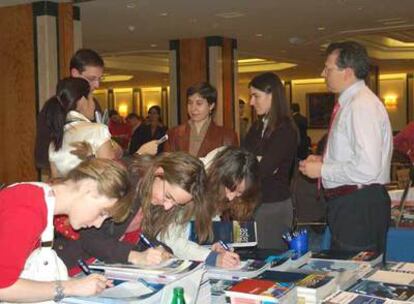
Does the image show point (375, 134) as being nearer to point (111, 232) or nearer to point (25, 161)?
point (111, 232)

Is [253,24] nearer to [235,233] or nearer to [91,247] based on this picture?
[235,233]

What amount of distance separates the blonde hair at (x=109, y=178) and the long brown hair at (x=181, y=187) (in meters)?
0.34

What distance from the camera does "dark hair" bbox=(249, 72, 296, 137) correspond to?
3137 millimetres

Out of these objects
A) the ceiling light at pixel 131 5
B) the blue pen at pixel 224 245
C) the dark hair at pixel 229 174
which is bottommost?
the blue pen at pixel 224 245

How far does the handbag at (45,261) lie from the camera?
1.60 meters

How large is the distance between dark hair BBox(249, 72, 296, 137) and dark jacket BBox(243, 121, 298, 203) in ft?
0.10

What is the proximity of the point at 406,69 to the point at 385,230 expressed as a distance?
541 inches

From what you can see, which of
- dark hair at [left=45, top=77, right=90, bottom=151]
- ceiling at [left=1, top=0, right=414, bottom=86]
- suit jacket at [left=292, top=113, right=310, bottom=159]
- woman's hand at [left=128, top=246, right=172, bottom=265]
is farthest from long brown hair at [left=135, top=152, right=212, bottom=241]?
ceiling at [left=1, top=0, right=414, bottom=86]

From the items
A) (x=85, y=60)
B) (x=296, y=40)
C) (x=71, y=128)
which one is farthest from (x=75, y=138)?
(x=296, y=40)

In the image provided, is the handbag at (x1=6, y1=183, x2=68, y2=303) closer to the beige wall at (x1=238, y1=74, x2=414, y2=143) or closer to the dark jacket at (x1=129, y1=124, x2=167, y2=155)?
the dark jacket at (x1=129, y1=124, x2=167, y2=155)

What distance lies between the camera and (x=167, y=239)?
234 cm

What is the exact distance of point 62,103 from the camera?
2850 mm

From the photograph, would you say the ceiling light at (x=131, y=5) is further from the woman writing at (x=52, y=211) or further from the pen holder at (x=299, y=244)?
the woman writing at (x=52, y=211)

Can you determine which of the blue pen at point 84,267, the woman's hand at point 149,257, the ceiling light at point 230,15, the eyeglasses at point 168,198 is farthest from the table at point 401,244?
the ceiling light at point 230,15
